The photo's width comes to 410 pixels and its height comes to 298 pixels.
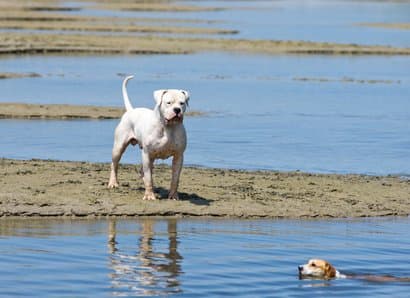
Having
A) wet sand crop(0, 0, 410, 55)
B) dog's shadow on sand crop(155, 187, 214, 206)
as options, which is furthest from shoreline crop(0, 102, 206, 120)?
wet sand crop(0, 0, 410, 55)

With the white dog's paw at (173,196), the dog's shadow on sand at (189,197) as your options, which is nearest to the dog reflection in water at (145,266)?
the white dog's paw at (173,196)

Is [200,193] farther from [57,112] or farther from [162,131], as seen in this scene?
[57,112]

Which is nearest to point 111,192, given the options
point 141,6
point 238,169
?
point 238,169

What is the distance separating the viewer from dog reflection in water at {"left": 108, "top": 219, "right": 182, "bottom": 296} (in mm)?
11836

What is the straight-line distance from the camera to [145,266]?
1275 cm

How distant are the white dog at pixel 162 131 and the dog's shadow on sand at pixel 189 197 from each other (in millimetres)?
223

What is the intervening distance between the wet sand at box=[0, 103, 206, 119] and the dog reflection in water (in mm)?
11971

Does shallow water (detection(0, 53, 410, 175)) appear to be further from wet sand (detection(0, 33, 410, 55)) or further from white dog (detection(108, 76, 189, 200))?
white dog (detection(108, 76, 189, 200))

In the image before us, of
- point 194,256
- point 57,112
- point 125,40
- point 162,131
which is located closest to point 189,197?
point 162,131

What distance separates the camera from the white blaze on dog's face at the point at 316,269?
1231 cm

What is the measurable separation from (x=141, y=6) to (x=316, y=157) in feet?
257

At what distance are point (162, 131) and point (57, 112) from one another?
38.3 ft

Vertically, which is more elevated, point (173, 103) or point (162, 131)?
point (173, 103)

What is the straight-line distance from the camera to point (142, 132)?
52.2ft
